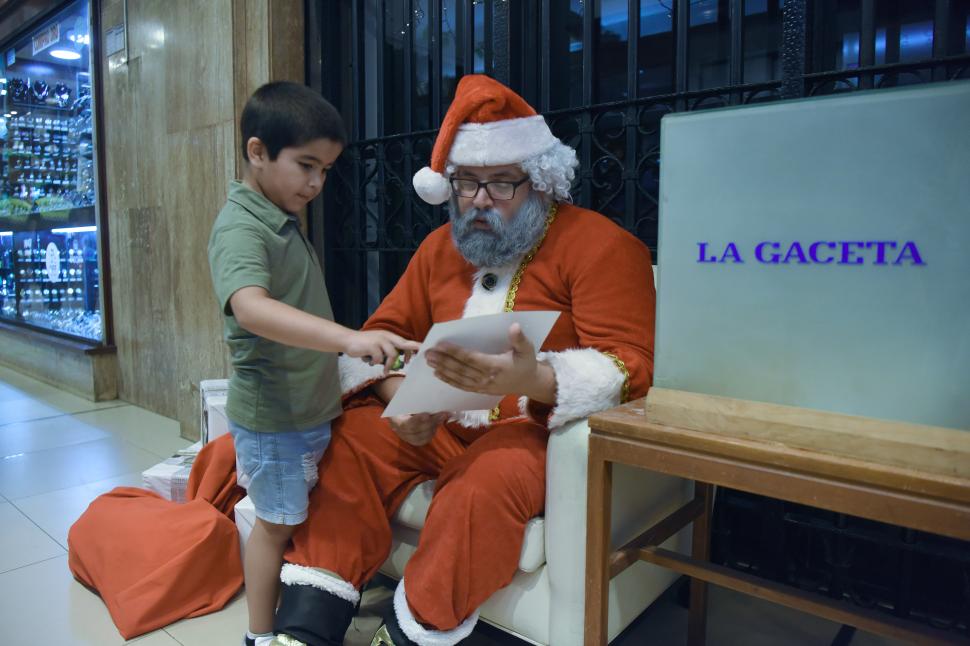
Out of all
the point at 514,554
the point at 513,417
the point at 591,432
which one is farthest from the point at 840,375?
the point at 513,417

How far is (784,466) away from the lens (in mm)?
931

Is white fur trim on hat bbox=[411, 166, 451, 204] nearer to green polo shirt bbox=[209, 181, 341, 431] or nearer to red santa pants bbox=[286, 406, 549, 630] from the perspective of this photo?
green polo shirt bbox=[209, 181, 341, 431]

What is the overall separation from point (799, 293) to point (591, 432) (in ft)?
1.27

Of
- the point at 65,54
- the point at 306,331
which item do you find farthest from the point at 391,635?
the point at 65,54

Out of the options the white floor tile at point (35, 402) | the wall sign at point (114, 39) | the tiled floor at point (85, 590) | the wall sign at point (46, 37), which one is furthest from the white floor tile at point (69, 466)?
the wall sign at point (46, 37)

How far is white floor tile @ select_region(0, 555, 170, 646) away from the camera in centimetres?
164

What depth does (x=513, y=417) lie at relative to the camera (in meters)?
1.54

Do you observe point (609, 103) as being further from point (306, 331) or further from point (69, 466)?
point (69, 466)

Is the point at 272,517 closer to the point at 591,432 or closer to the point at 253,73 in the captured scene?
the point at 591,432

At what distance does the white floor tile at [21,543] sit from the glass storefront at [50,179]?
6.93 feet

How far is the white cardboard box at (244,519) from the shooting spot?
180cm

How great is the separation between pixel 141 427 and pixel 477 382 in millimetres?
2937

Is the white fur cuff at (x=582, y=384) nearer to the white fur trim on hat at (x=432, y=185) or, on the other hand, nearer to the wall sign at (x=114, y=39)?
the white fur trim on hat at (x=432, y=185)

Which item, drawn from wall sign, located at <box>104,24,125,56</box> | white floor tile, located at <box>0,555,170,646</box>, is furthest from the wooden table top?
wall sign, located at <box>104,24,125,56</box>
